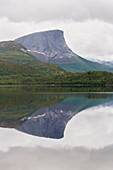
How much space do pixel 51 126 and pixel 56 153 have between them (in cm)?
1151

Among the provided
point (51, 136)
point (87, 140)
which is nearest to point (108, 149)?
point (87, 140)

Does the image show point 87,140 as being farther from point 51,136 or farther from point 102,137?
point 51,136

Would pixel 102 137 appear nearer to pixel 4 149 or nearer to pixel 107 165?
pixel 107 165

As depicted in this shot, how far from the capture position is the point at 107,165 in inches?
694

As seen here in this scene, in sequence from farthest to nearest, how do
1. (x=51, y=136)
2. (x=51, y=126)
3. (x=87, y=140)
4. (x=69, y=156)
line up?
(x=51, y=126) < (x=51, y=136) < (x=87, y=140) < (x=69, y=156)

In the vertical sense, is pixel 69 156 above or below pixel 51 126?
above

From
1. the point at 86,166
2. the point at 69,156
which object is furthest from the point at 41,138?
the point at 86,166

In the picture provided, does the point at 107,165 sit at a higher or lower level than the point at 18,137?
higher

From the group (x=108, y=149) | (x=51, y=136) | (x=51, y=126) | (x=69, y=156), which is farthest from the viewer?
(x=51, y=126)

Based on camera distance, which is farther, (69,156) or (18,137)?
(18,137)

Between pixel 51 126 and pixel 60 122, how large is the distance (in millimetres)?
3155

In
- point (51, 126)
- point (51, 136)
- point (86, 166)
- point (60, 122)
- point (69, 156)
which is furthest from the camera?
point (60, 122)

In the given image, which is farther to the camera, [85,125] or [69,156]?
[85,125]

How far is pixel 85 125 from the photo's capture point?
3219cm
